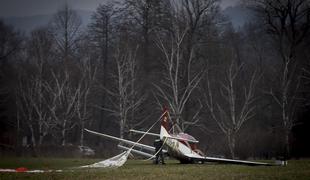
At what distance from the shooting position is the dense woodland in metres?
36.4

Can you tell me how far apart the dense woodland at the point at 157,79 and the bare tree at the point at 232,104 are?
170mm

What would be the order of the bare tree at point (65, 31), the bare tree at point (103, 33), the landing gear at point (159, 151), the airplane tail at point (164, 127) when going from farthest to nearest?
1. the bare tree at point (65, 31)
2. the bare tree at point (103, 33)
3. the airplane tail at point (164, 127)
4. the landing gear at point (159, 151)

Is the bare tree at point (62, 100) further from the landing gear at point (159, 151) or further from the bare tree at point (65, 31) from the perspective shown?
the landing gear at point (159, 151)

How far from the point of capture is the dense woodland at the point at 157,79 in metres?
36.4

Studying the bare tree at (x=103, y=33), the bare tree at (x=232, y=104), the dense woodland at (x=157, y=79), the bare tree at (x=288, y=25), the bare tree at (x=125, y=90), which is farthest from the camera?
the bare tree at (x=103, y=33)

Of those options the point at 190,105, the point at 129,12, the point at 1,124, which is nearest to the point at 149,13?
the point at 129,12

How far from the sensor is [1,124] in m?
42.7

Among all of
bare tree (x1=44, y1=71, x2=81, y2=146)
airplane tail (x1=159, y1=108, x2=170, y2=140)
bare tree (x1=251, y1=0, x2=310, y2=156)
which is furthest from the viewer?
bare tree (x1=44, y1=71, x2=81, y2=146)

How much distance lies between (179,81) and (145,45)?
690 cm

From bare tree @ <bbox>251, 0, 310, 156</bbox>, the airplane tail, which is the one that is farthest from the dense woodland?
the airplane tail

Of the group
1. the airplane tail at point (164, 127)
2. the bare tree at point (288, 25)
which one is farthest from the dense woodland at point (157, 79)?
the airplane tail at point (164, 127)

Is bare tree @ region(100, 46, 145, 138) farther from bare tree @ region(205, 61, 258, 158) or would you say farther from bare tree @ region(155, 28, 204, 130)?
bare tree @ region(205, 61, 258, 158)

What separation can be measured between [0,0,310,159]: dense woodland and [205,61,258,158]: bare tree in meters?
0.17

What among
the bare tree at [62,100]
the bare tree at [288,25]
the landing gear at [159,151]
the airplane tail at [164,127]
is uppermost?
the bare tree at [288,25]
